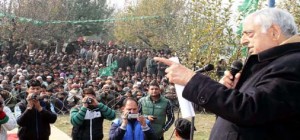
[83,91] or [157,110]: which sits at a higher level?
[83,91]

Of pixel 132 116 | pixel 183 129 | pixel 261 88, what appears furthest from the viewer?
pixel 132 116

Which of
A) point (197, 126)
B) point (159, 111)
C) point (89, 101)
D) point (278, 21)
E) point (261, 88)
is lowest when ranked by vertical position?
point (197, 126)

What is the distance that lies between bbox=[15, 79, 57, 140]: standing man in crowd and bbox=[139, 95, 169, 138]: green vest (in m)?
1.58

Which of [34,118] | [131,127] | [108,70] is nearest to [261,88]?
[131,127]

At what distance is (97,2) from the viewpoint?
132 ft

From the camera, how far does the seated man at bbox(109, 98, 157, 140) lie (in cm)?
535

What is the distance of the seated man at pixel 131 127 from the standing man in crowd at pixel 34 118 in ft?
4.27

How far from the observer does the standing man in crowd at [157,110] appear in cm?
717

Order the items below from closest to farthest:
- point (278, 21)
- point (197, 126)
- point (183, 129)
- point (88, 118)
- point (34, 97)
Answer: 1. point (278, 21)
2. point (183, 129)
3. point (34, 97)
4. point (88, 118)
5. point (197, 126)

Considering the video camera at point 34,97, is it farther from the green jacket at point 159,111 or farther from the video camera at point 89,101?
the green jacket at point 159,111

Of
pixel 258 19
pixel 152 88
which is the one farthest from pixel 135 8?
pixel 258 19

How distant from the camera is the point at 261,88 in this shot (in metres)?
1.96

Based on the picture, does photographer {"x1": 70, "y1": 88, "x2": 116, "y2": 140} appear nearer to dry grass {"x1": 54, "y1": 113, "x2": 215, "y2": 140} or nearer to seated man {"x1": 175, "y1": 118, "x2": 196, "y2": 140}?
seated man {"x1": 175, "y1": 118, "x2": 196, "y2": 140}

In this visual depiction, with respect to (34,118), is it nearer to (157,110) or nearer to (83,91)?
(83,91)
